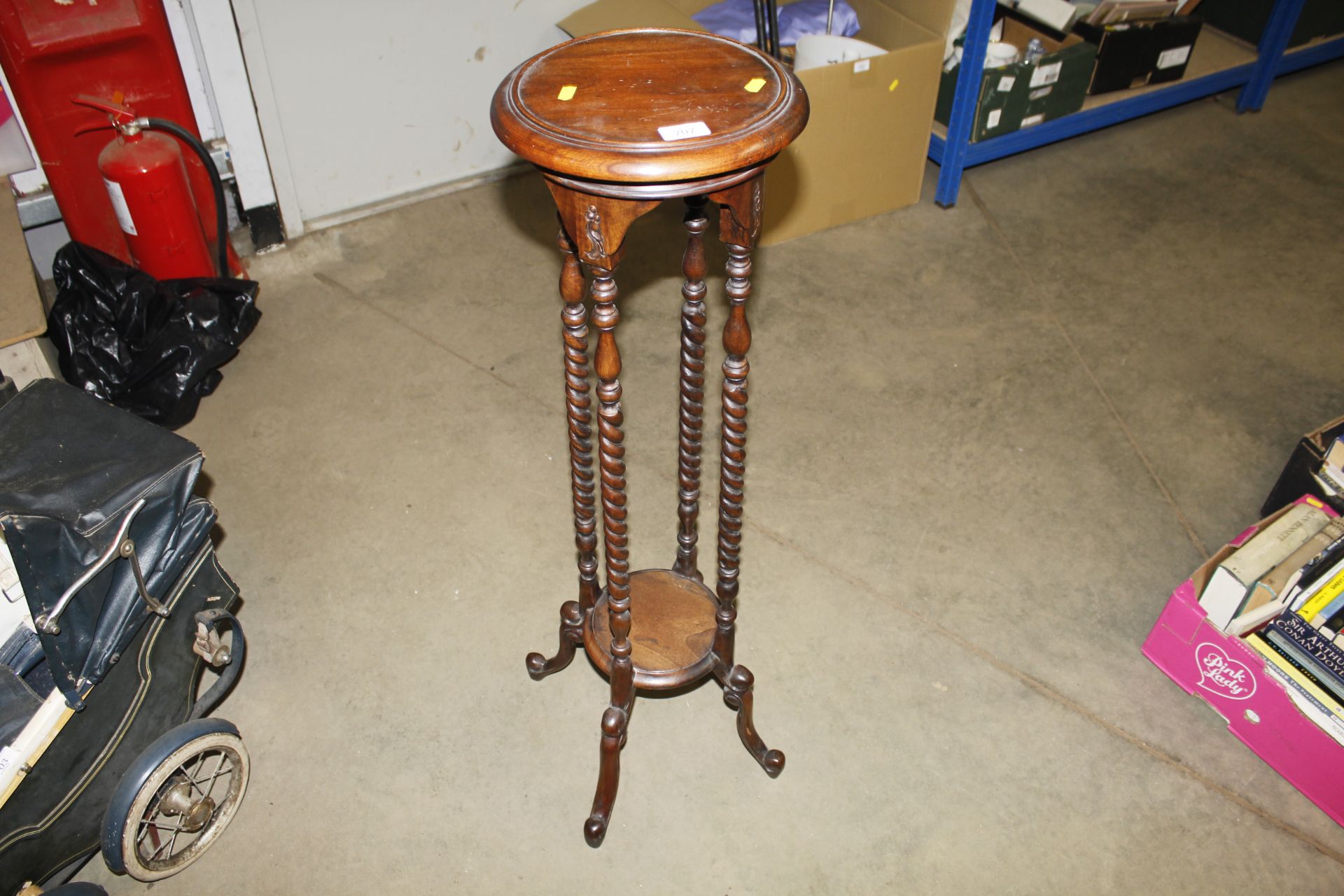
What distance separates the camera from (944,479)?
250 centimetres

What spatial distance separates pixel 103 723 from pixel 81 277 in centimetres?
137

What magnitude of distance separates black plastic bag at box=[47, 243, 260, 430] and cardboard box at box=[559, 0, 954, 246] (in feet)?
4.76

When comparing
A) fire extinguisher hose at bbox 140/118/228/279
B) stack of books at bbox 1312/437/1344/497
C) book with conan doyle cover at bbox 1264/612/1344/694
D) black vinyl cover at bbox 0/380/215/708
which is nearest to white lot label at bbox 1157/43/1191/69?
stack of books at bbox 1312/437/1344/497

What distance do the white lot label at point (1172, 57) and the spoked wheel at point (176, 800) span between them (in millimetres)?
3482

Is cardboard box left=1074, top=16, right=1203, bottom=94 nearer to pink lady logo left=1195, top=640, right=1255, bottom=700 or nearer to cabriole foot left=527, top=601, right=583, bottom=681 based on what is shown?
pink lady logo left=1195, top=640, right=1255, bottom=700

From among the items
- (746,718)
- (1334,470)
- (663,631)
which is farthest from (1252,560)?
(663,631)

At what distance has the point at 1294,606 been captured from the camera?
2.00 meters

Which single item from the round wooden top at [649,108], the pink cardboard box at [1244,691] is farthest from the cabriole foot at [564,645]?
the pink cardboard box at [1244,691]

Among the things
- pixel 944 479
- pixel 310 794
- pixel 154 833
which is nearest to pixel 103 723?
pixel 154 833

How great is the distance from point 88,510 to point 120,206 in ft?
4.24

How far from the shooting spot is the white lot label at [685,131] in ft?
4.01

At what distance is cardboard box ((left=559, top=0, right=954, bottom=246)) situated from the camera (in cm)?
296

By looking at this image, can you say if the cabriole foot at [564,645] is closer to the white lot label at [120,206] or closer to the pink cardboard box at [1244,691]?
the pink cardboard box at [1244,691]

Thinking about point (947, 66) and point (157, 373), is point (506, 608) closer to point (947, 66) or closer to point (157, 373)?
point (157, 373)
